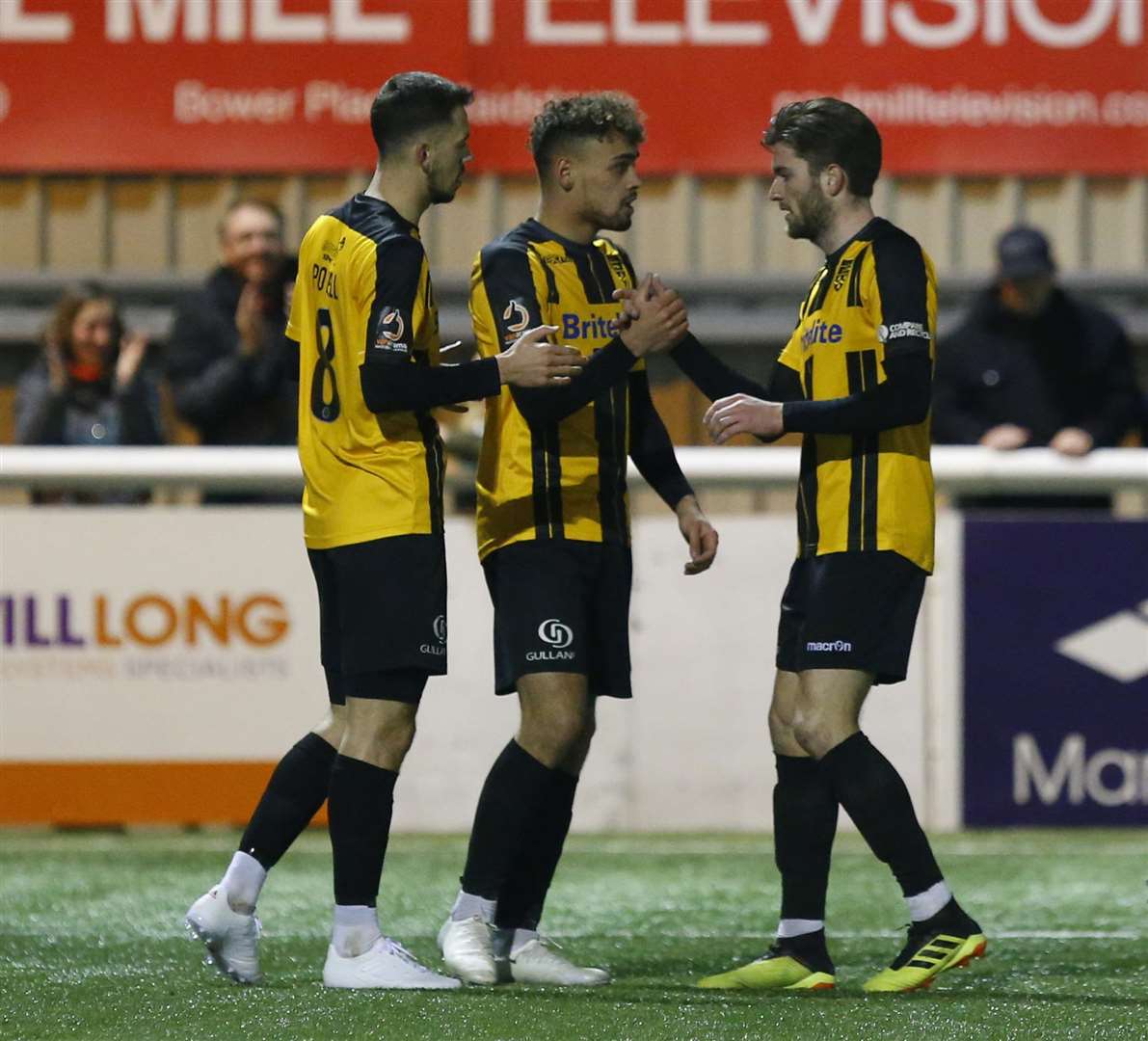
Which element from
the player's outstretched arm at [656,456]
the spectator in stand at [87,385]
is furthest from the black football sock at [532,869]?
the spectator in stand at [87,385]

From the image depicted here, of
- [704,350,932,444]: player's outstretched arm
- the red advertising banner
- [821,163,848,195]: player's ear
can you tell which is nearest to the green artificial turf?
[704,350,932,444]: player's outstretched arm

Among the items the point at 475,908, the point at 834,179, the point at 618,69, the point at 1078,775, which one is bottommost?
the point at 1078,775

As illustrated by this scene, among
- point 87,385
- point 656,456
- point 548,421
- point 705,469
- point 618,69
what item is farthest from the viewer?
point 618,69

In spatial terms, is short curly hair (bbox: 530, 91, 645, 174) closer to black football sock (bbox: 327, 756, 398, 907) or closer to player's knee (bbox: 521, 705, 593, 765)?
player's knee (bbox: 521, 705, 593, 765)

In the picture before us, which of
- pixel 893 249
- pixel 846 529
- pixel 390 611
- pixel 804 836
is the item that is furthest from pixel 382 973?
pixel 893 249

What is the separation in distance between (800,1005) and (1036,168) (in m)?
6.50

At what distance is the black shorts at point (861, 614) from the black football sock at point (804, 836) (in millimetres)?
274

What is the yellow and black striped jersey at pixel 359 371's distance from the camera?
4.57 meters

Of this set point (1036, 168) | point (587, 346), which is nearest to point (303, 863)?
point (587, 346)

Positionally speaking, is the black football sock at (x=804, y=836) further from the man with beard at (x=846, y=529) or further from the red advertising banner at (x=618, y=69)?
the red advertising banner at (x=618, y=69)

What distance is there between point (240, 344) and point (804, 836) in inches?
152

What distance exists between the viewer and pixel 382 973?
4.54 metres

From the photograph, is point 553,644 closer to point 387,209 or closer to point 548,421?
point 548,421

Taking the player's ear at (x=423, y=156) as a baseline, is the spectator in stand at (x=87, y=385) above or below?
below
